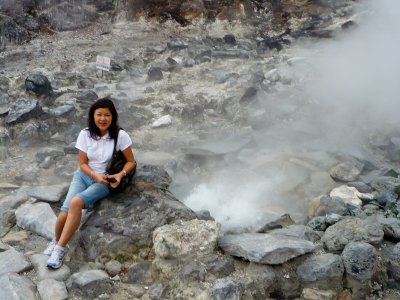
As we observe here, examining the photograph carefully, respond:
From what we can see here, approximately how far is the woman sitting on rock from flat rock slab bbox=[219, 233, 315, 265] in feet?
3.20

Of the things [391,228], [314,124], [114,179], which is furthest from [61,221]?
[314,124]

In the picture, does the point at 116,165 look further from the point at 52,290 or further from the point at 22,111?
the point at 22,111

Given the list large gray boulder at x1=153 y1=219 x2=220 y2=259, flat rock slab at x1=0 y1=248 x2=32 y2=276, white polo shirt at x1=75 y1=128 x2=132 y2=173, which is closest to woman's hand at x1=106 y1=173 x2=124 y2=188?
white polo shirt at x1=75 y1=128 x2=132 y2=173

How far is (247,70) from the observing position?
8883 millimetres

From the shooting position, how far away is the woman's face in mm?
3256

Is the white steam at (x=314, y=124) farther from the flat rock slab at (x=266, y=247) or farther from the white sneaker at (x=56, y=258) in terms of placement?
the white sneaker at (x=56, y=258)

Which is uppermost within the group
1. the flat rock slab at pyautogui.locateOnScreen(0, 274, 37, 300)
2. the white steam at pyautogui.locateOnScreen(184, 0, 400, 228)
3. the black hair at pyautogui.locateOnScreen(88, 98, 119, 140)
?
the black hair at pyautogui.locateOnScreen(88, 98, 119, 140)

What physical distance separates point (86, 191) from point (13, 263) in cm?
69

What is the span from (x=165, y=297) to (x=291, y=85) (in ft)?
19.0

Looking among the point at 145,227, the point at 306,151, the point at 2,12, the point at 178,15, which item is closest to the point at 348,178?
the point at 306,151

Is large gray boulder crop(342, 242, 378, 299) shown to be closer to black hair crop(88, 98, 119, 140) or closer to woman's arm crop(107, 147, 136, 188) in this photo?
woman's arm crop(107, 147, 136, 188)

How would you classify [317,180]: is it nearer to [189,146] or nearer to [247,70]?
[189,146]

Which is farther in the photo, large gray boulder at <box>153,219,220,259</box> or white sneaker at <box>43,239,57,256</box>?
white sneaker at <box>43,239,57,256</box>

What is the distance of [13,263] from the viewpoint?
9.89 ft
